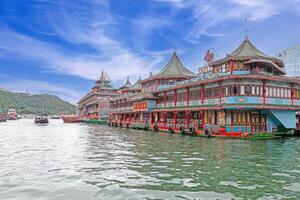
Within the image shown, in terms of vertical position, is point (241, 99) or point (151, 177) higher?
point (241, 99)

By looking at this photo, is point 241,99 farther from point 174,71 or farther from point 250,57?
point 174,71

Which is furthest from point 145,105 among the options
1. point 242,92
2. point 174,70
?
point 242,92

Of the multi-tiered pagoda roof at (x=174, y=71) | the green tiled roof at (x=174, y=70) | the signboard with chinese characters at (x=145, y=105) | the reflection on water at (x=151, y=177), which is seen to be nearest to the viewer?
the reflection on water at (x=151, y=177)

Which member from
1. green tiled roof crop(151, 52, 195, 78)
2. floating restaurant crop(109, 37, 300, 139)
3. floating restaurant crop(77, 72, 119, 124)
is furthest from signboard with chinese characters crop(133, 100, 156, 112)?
floating restaurant crop(77, 72, 119, 124)

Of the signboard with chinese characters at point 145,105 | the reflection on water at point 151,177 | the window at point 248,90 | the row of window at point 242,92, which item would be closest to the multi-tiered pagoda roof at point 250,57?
the row of window at point 242,92

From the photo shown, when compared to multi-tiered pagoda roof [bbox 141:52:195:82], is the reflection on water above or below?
below

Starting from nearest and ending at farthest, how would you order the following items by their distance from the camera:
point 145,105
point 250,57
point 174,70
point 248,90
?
point 248,90
point 250,57
point 145,105
point 174,70

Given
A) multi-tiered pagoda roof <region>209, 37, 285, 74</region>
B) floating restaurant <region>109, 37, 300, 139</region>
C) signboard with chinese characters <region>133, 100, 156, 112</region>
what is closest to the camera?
floating restaurant <region>109, 37, 300, 139</region>

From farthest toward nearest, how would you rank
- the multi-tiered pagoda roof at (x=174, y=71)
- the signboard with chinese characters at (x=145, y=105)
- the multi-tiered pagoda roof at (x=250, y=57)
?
the multi-tiered pagoda roof at (x=174, y=71) < the signboard with chinese characters at (x=145, y=105) < the multi-tiered pagoda roof at (x=250, y=57)

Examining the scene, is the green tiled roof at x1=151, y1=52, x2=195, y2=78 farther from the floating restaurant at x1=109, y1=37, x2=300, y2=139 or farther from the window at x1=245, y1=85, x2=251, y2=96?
the window at x1=245, y1=85, x2=251, y2=96

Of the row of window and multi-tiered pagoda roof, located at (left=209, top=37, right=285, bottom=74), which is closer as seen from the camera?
the row of window

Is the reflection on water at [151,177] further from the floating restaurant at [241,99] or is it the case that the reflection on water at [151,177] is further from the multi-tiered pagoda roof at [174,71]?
the multi-tiered pagoda roof at [174,71]

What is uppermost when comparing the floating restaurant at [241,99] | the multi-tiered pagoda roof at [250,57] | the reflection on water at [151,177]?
the multi-tiered pagoda roof at [250,57]

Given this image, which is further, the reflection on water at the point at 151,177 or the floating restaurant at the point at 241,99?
the floating restaurant at the point at 241,99
